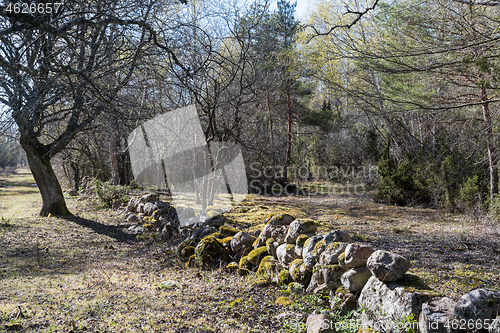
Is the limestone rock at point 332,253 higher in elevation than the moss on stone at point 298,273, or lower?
higher

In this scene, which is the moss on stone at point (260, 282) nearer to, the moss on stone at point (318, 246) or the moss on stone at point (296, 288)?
the moss on stone at point (296, 288)

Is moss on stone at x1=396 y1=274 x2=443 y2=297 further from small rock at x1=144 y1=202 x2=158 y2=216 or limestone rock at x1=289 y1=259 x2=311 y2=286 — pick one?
small rock at x1=144 y1=202 x2=158 y2=216

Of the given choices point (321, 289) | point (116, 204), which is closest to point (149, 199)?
point (116, 204)

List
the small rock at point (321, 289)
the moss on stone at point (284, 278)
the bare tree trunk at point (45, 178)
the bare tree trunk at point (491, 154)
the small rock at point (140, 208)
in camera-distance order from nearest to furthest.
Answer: the small rock at point (321, 289) → the moss on stone at point (284, 278) → the bare tree trunk at point (491, 154) → the bare tree trunk at point (45, 178) → the small rock at point (140, 208)

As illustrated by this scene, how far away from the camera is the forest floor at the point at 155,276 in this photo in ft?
9.72

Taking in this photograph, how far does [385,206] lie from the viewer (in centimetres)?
1005

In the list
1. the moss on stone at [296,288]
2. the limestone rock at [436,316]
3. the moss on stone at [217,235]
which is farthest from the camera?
the moss on stone at [217,235]

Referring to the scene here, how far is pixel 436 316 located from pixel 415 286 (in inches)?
15.6

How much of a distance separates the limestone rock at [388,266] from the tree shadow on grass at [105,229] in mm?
5504

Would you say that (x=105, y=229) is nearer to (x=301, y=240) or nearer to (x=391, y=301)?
(x=301, y=240)

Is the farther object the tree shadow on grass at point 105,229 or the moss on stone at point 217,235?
the tree shadow on grass at point 105,229

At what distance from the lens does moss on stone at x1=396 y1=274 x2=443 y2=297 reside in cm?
230

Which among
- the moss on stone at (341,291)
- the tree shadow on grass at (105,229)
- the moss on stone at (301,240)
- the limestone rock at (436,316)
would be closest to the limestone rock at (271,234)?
the moss on stone at (301,240)

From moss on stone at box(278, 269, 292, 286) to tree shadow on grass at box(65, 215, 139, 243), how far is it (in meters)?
4.06
